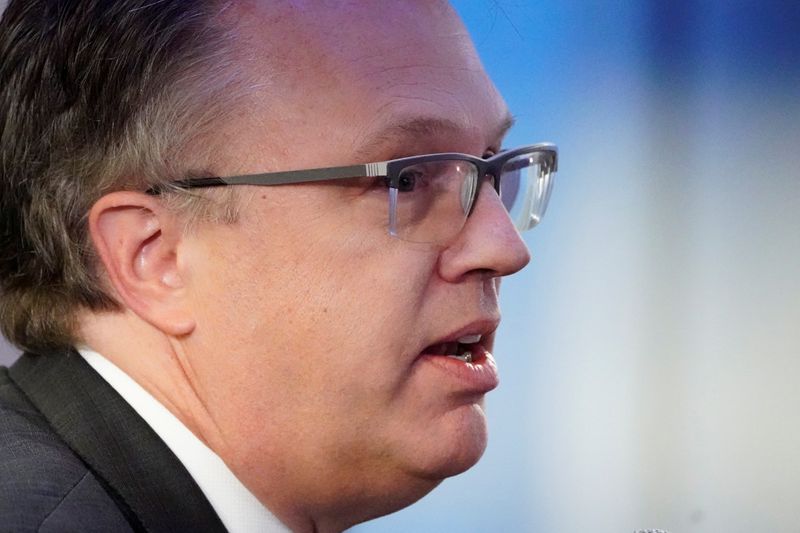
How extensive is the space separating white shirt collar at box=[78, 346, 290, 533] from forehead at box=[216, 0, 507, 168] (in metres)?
0.36

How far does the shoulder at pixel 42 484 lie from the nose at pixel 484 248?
492 millimetres

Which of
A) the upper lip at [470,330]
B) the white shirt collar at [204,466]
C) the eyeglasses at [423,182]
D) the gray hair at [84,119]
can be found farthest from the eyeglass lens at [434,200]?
the white shirt collar at [204,466]

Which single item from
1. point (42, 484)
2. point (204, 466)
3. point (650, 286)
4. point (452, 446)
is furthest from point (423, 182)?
point (650, 286)

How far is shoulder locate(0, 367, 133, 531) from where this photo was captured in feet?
3.43

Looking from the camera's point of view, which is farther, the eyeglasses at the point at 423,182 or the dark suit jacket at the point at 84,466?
the eyeglasses at the point at 423,182

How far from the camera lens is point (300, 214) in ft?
4.13

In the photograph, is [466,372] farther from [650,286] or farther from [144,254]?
[650,286]

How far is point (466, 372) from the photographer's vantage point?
1.29m

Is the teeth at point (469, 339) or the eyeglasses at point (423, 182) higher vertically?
the eyeglasses at point (423, 182)

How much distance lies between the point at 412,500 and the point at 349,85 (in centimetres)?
55

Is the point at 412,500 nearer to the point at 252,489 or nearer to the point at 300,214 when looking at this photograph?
the point at 252,489

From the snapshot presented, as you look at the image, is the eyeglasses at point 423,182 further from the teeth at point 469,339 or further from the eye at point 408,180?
the teeth at point 469,339

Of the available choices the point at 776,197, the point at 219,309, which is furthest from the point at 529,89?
the point at 219,309

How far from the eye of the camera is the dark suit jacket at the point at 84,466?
1.08 metres
